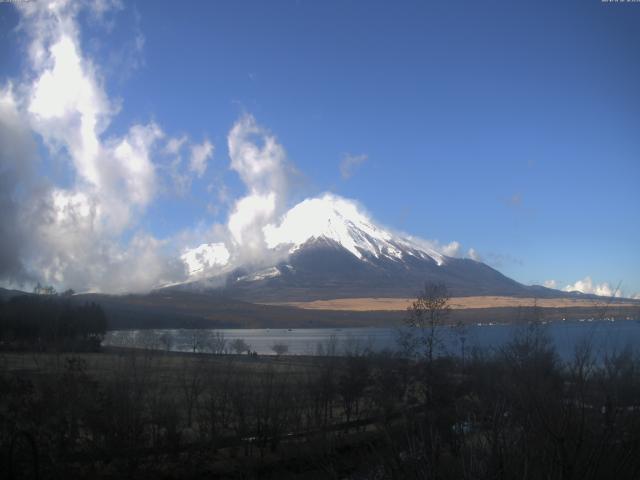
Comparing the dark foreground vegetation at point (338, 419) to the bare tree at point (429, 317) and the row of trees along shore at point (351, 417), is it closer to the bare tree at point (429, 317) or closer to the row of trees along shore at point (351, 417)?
the row of trees along shore at point (351, 417)

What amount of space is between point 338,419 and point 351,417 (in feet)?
4.92

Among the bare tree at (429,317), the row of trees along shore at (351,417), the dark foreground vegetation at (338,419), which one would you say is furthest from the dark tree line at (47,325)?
the bare tree at (429,317)

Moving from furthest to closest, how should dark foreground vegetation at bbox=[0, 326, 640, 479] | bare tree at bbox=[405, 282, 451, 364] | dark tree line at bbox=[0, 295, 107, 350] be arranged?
dark tree line at bbox=[0, 295, 107, 350] → bare tree at bbox=[405, 282, 451, 364] → dark foreground vegetation at bbox=[0, 326, 640, 479]

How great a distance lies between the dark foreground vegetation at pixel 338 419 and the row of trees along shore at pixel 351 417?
47 millimetres

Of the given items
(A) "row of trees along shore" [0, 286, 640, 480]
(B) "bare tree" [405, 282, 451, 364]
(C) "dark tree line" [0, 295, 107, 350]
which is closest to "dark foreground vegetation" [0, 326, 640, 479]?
(A) "row of trees along shore" [0, 286, 640, 480]

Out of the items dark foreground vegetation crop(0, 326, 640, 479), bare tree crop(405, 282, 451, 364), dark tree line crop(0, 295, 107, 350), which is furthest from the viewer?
dark tree line crop(0, 295, 107, 350)

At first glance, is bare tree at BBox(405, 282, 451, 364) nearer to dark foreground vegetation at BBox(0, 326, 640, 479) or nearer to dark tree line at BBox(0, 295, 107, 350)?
dark foreground vegetation at BBox(0, 326, 640, 479)

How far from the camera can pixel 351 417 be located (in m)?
32.8

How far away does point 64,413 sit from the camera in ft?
66.8

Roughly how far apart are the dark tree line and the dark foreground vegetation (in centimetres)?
615

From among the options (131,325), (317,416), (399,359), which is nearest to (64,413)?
(317,416)

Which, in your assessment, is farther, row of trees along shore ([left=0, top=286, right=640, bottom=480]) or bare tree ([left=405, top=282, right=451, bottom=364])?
bare tree ([left=405, top=282, right=451, bottom=364])

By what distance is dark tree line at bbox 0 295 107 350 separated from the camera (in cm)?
4453

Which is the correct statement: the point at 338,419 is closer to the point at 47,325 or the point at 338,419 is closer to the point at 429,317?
the point at 429,317
